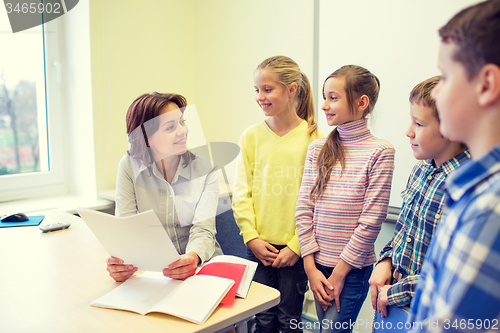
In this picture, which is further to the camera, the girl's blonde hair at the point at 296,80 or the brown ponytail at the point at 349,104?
the girl's blonde hair at the point at 296,80

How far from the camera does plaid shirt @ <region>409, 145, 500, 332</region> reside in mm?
432

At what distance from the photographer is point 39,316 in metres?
0.84

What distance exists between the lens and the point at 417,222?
999 mm

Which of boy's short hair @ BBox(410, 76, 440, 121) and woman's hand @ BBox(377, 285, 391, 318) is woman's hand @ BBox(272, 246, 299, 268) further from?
boy's short hair @ BBox(410, 76, 440, 121)

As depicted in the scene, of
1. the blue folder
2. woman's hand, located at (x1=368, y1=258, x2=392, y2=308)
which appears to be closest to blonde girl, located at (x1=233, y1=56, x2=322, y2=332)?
woman's hand, located at (x1=368, y1=258, x2=392, y2=308)

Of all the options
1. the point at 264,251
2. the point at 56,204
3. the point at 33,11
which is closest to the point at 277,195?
the point at 264,251

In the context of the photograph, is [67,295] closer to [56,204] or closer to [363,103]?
[363,103]

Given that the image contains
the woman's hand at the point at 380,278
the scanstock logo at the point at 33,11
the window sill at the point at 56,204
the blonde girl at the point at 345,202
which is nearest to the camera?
the woman's hand at the point at 380,278

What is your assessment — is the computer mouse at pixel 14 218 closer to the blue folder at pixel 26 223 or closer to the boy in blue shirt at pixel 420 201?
the blue folder at pixel 26 223

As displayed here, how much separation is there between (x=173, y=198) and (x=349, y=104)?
75 centimetres

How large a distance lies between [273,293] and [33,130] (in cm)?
204

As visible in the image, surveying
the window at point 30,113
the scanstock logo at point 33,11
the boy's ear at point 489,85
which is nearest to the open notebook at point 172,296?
the boy's ear at point 489,85

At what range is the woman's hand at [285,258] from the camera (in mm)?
1393

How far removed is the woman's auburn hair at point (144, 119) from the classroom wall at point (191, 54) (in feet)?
3.03
